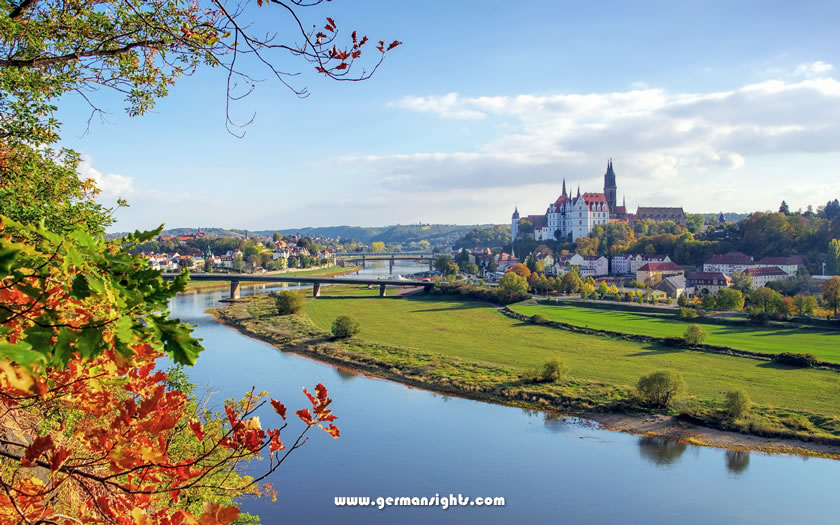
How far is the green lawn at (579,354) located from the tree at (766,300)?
15400 millimetres

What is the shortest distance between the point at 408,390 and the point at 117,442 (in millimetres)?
23225

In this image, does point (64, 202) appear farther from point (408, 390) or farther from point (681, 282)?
point (681, 282)

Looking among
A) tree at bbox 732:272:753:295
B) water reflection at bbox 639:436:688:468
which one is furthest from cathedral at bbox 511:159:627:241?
water reflection at bbox 639:436:688:468

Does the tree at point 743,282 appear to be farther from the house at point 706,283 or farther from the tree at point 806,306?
the tree at point 806,306

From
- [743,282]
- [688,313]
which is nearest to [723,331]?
[688,313]

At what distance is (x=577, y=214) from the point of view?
326 feet

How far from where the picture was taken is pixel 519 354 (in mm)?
32031

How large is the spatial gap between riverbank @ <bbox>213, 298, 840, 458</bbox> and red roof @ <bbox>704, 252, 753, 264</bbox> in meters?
40.2

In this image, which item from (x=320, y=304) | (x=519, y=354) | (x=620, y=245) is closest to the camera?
(x=519, y=354)

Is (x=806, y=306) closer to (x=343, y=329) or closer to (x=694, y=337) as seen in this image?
(x=694, y=337)

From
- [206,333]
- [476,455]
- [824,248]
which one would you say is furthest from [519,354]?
[824,248]

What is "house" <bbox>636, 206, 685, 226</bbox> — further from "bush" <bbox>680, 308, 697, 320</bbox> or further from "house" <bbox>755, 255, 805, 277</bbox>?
"bush" <bbox>680, 308, 697, 320</bbox>

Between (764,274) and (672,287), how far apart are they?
11.0 m

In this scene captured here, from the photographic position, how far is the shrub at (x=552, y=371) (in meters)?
25.5
